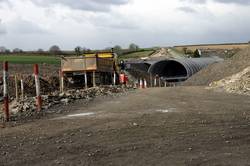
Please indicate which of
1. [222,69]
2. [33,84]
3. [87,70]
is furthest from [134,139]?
[222,69]

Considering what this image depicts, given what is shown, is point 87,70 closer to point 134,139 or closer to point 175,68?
point 175,68

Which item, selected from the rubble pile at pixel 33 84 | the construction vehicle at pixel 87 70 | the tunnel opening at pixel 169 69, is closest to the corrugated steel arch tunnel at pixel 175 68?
the tunnel opening at pixel 169 69

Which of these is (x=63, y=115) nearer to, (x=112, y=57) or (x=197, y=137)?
(x=197, y=137)

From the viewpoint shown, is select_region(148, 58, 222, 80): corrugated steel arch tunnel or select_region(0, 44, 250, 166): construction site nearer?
select_region(0, 44, 250, 166): construction site

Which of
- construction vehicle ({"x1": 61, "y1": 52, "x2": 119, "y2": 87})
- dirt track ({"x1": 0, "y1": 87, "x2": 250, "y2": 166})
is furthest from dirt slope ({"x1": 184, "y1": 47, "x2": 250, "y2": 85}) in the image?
dirt track ({"x1": 0, "y1": 87, "x2": 250, "y2": 166})

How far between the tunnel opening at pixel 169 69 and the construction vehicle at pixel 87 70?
18.4 meters

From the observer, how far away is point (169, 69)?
225 ft

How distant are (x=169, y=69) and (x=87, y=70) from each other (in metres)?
29.2

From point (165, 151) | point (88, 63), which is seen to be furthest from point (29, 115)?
point (88, 63)

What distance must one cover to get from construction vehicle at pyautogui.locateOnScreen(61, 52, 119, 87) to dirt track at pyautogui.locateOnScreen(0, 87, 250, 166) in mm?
27169

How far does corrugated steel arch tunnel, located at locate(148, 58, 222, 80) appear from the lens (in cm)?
6002

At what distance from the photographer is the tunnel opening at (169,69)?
63.4m

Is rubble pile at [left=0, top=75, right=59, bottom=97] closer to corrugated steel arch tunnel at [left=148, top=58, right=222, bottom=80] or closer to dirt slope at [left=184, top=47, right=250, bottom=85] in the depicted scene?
dirt slope at [left=184, top=47, right=250, bottom=85]

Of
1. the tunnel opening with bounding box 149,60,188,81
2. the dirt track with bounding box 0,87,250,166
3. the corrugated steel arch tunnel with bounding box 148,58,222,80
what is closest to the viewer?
the dirt track with bounding box 0,87,250,166
